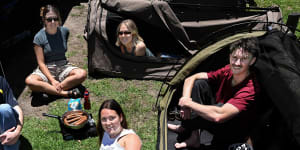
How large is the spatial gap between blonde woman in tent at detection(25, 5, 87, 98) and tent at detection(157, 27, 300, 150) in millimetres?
1726

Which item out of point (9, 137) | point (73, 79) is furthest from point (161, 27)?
point (9, 137)

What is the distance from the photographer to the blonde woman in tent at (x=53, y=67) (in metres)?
4.74

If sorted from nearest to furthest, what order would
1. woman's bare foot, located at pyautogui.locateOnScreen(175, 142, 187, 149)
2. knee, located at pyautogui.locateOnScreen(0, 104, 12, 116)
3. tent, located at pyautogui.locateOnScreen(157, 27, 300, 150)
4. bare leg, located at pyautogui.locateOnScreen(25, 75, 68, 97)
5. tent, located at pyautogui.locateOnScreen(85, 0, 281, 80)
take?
tent, located at pyautogui.locateOnScreen(157, 27, 300, 150)
knee, located at pyautogui.locateOnScreen(0, 104, 12, 116)
woman's bare foot, located at pyautogui.locateOnScreen(175, 142, 187, 149)
bare leg, located at pyautogui.locateOnScreen(25, 75, 68, 97)
tent, located at pyautogui.locateOnScreen(85, 0, 281, 80)

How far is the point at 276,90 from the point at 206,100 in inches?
38.7

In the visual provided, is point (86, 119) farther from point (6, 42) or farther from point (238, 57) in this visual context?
point (6, 42)

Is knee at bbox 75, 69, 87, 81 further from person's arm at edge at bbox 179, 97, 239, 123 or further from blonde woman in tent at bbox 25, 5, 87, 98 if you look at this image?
person's arm at edge at bbox 179, 97, 239, 123

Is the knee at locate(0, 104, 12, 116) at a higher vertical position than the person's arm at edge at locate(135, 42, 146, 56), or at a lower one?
lower

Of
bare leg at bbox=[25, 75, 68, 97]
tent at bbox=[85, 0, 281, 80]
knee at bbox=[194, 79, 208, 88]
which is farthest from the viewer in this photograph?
tent at bbox=[85, 0, 281, 80]

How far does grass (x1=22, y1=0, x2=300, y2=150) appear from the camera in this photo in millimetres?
4043

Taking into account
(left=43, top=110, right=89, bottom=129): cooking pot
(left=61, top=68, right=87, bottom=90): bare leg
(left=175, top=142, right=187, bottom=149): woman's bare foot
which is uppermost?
(left=61, top=68, right=87, bottom=90): bare leg

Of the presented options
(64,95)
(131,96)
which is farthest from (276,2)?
(64,95)

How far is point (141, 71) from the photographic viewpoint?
5.38 metres

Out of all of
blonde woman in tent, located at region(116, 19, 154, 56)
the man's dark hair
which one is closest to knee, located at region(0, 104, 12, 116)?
blonde woman in tent, located at region(116, 19, 154, 56)

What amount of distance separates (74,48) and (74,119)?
111 inches
